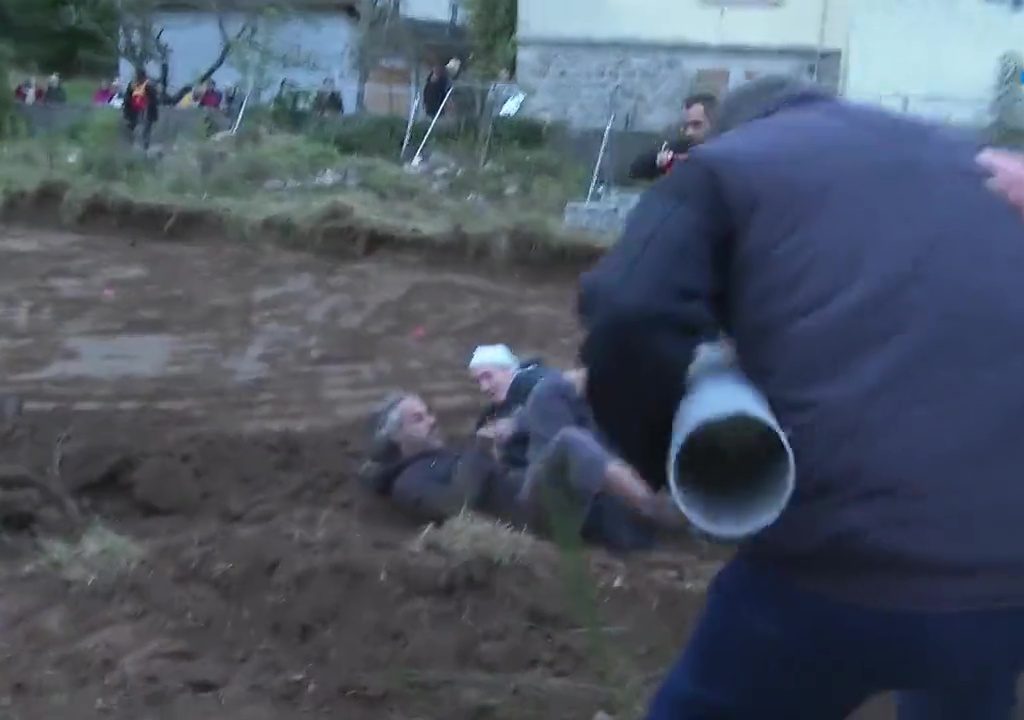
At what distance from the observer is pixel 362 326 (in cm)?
947

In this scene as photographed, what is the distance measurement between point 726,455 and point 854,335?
254 millimetres

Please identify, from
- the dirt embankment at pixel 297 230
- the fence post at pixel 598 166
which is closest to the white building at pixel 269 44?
the fence post at pixel 598 166

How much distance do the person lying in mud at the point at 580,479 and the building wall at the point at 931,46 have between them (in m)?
12.7

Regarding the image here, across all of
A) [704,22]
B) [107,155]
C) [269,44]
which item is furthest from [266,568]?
[269,44]

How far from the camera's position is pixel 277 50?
22.7 metres

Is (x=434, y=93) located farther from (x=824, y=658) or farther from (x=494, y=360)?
(x=824, y=658)

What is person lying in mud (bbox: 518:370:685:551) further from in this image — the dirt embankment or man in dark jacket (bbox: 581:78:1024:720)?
the dirt embankment

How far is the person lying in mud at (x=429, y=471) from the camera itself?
548 cm

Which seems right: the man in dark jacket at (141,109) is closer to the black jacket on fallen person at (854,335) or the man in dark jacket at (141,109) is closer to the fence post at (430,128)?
the fence post at (430,128)

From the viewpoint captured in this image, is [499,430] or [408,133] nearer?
[499,430]

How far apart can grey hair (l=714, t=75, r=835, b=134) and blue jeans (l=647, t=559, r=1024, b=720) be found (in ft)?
2.30

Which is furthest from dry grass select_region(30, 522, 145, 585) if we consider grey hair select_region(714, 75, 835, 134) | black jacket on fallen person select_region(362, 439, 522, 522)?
grey hair select_region(714, 75, 835, 134)

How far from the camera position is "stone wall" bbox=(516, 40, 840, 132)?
1848 centimetres

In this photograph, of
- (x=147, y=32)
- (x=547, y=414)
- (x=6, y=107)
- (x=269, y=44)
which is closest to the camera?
(x=547, y=414)
